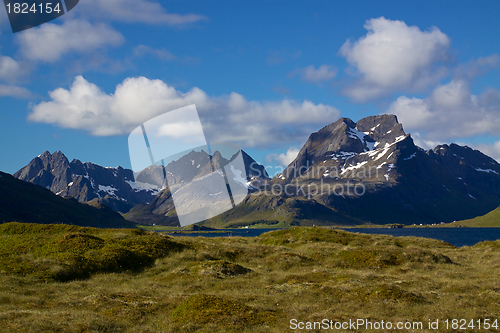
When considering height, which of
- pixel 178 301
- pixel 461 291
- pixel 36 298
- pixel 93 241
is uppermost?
pixel 93 241

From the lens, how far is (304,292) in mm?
29469

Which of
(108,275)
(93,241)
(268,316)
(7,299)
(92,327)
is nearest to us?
(92,327)

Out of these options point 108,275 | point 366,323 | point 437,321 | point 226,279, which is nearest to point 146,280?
point 108,275

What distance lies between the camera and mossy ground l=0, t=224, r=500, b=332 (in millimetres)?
22047

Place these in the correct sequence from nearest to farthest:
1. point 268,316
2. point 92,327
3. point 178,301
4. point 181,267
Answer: point 92,327 → point 268,316 → point 178,301 → point 181,267

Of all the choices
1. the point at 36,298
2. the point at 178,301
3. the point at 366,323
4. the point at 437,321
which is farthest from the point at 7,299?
the point at 437,321

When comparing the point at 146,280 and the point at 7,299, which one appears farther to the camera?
the point at 146,280

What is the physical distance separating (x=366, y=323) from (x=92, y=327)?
1609 centimetres

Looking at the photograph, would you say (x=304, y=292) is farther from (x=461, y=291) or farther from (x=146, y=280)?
(x=146, y=280)

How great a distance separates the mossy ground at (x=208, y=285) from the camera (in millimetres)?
22047

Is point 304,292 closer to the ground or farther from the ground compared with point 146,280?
closer to the ground

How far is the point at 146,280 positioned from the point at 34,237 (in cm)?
1779

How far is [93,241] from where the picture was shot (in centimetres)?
4228

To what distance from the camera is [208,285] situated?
33.3m
